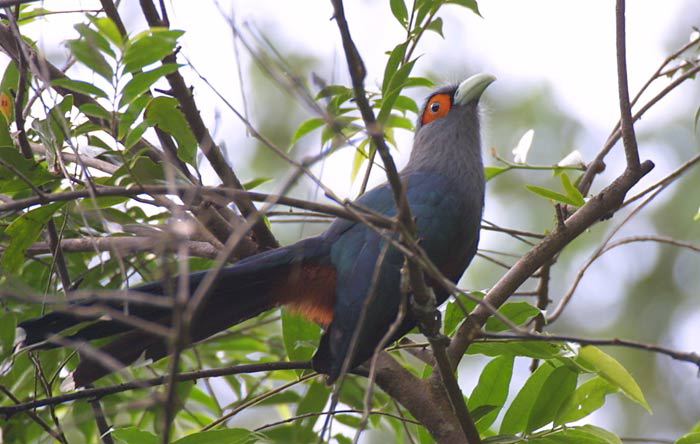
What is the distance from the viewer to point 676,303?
9516 mm

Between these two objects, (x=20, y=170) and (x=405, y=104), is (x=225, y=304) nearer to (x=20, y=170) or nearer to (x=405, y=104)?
(x=20, y=170)

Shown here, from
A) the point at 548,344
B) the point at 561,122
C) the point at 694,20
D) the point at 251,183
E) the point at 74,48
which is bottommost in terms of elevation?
the point at 548,344

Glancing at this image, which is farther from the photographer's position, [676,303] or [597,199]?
[676,303]

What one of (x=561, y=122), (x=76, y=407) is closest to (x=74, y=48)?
(x=76, y=407)

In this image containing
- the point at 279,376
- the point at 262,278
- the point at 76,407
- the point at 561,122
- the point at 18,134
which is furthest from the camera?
the point at 561,122

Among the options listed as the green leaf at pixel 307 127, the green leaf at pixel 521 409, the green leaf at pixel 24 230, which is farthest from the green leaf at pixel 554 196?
the green leaf at pixel 24 230

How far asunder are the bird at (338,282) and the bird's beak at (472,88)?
460 millimetres

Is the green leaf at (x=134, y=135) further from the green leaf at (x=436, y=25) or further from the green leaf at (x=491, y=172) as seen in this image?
the green leaf at (x=491, y=172)

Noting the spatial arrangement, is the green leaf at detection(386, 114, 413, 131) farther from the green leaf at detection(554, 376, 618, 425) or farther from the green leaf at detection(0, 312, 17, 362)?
the green leaf at detection(0, 312, 17, 362)

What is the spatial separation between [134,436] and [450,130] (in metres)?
2.16

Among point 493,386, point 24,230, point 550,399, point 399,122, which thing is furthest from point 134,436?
point 399,122

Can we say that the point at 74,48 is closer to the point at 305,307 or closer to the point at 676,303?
the point at 305,307

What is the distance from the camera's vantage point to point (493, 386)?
2984 millimetres

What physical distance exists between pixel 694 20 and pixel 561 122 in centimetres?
209
